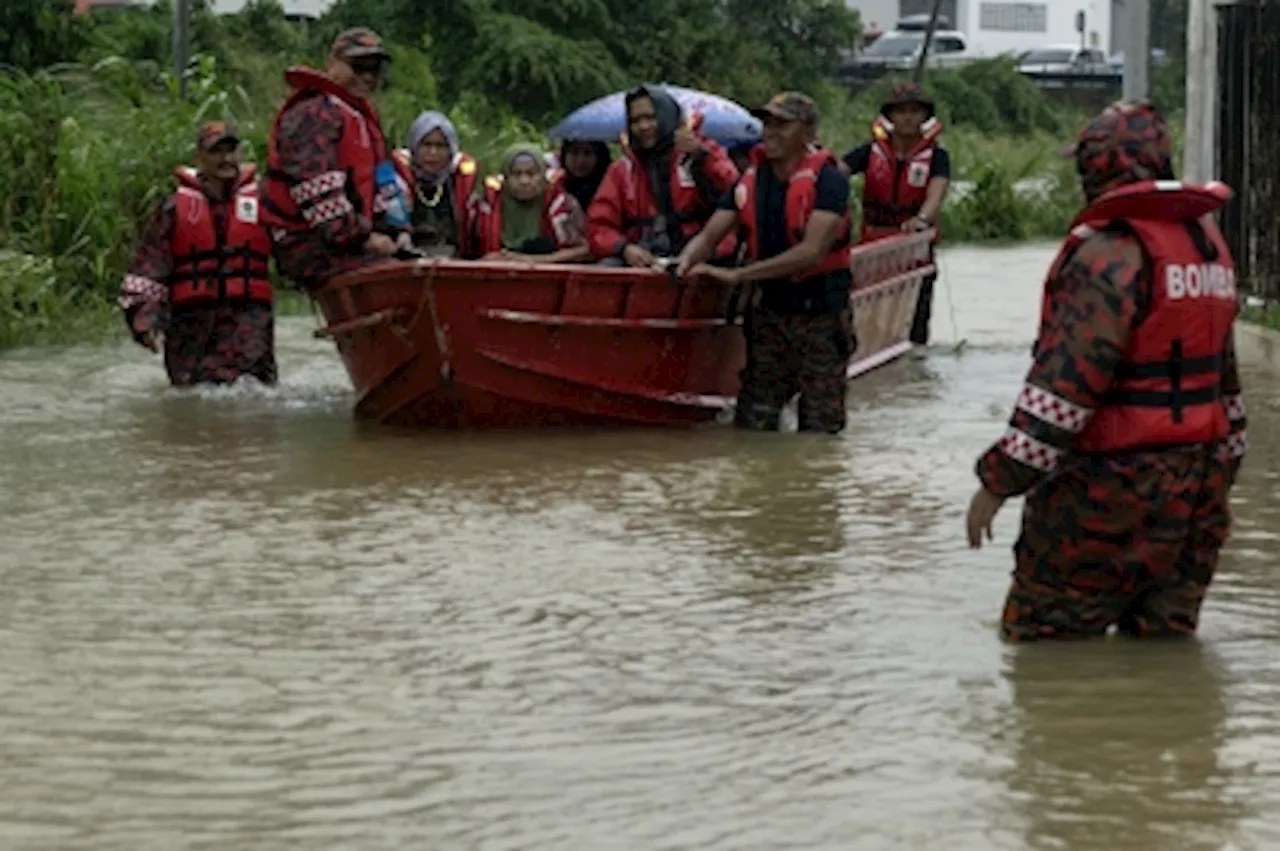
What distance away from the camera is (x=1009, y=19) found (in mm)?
77062

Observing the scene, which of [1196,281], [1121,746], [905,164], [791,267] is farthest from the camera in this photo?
[905,164]

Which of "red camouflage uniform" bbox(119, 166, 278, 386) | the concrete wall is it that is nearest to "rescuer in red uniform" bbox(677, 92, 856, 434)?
"red camouflage uniform" bbox(119, 166, 278, 386)

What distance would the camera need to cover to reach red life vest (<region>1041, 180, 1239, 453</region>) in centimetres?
693

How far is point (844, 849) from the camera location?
5637 millimetres

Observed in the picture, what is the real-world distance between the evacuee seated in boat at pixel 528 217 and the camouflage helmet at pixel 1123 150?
609cm

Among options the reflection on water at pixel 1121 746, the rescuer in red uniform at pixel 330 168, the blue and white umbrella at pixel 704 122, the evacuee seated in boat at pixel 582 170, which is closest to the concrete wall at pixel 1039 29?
the blue and white umbrella at pixel 704 122

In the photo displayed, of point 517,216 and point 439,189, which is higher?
point 439,189

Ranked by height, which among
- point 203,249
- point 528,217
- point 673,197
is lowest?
point 203,249

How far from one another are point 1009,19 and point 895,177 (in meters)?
62.2

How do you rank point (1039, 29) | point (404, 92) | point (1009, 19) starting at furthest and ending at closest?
1. point (1039, 29)
2. point (1009, 19)
3. point (404, 92)

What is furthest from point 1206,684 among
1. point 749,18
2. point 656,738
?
point 749,18

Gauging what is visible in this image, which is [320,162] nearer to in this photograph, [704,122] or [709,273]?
[709,273]

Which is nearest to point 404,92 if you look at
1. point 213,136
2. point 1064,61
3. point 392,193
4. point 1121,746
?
point 213,136

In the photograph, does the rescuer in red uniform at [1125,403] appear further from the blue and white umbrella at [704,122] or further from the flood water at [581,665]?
the blue and white umbrella at [704,122]
